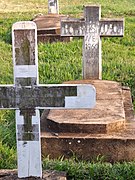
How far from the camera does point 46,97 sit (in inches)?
154

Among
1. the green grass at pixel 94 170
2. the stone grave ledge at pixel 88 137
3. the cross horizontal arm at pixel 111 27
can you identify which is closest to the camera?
the green grass at pixel 94 170

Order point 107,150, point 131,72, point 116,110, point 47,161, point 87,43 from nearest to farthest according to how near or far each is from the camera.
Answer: point 47,161
point 107,150
point 116,110
point 87,43
point 131,72

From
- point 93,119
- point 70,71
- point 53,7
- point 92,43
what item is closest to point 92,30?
point 92,43

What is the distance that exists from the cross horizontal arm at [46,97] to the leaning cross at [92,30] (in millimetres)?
3107

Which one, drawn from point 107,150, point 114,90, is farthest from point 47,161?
point 114,90

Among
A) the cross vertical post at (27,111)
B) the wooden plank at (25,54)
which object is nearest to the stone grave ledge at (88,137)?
the cross vertical post at (27,111)

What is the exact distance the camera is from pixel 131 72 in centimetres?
767

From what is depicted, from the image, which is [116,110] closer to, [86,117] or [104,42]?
[86,117]

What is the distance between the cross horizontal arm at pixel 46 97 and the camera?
3.83 meters

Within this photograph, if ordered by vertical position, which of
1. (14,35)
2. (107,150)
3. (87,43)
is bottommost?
(107,150)

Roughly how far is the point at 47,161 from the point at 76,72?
10.7 ft

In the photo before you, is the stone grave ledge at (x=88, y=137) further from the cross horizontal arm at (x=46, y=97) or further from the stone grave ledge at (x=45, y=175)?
the cross horizontal arm at (x=46, y=97)

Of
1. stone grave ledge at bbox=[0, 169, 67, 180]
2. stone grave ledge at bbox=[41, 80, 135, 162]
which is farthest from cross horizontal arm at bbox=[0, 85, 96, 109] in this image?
stone grave ledge at bbox=[41, 80, 135, 162]

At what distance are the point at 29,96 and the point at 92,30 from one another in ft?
10.4
